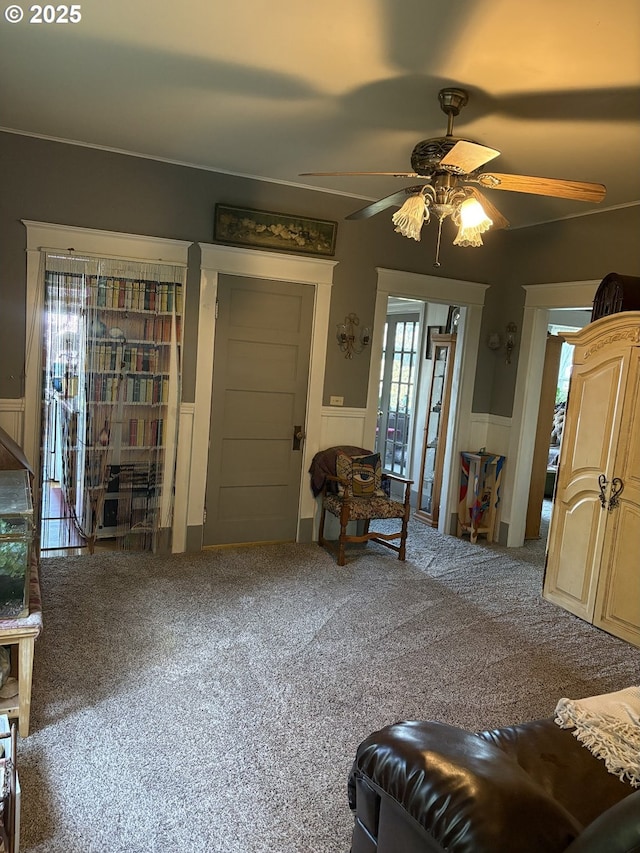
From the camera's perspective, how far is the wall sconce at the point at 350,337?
4895mm

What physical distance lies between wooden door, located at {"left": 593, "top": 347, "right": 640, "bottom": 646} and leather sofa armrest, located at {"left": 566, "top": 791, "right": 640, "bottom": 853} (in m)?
2.80

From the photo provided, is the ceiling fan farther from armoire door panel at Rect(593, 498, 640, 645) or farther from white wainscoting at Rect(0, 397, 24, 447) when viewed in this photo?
white wainscoting at Rect(0, 397, 24, 447)

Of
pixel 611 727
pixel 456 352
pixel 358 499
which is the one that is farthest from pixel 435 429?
pixel 611 727

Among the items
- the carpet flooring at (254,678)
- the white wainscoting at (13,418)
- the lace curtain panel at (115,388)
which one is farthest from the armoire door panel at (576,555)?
the white wainscoting at (13,418)

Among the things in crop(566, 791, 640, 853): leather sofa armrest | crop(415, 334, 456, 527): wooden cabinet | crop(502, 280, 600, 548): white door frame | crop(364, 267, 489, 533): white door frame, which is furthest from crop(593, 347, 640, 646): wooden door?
crop(566, 791, 640, 853): leather sofa armrest

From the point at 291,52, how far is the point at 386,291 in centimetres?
262

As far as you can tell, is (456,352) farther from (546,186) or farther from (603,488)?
(546,186)

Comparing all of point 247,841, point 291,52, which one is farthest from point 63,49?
point 247,841

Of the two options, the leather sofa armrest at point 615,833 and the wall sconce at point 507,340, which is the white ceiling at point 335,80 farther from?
the leather sofa armrest at point 615,833

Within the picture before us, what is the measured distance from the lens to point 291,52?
2.50 meters

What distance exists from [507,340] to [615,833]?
4766mm

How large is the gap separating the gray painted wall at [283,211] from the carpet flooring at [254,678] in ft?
4.74

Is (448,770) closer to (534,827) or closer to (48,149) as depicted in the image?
(534,827)

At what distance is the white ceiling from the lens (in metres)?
2.21
